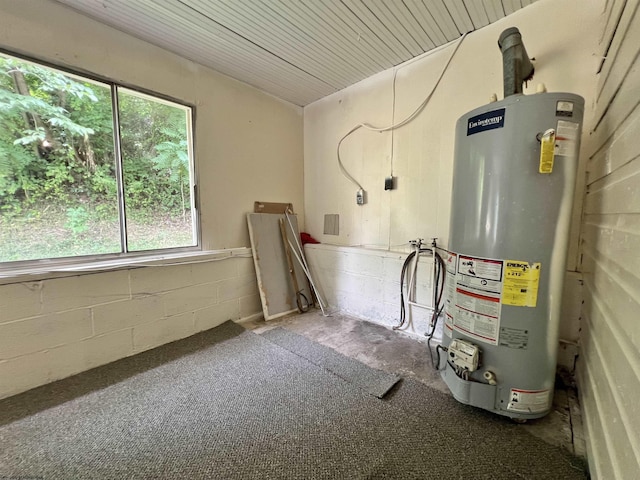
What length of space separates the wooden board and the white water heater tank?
1.89 meters

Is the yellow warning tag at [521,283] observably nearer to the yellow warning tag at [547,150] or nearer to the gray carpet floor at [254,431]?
the yellow warning tag at [547,150]

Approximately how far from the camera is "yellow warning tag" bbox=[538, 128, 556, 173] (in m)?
1.13

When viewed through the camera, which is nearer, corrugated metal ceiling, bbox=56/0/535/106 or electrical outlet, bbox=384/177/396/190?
corrugated metal ceiling, bbox=56/0/535/106

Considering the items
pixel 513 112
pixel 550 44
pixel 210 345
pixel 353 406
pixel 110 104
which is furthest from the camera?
pixel 210 345

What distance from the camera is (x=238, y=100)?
2705mm

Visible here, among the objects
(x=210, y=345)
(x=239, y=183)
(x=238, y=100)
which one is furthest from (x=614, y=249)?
(x=238, y=100)

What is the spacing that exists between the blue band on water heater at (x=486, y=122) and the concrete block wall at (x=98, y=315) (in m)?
→ 2.33

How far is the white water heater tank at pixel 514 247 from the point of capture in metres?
1.18

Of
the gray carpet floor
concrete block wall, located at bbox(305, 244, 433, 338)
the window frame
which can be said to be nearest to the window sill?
the window frame

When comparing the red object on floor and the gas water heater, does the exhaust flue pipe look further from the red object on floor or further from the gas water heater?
the red object on floor

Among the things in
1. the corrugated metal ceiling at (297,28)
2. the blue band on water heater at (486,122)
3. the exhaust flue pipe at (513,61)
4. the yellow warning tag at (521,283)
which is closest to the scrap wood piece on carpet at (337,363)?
the yellow warning tag at (521,283)

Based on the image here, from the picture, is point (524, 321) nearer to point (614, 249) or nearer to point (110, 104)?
point (614, 249)

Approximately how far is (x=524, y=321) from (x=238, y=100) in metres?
3.02

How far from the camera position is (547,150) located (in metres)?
1.13
